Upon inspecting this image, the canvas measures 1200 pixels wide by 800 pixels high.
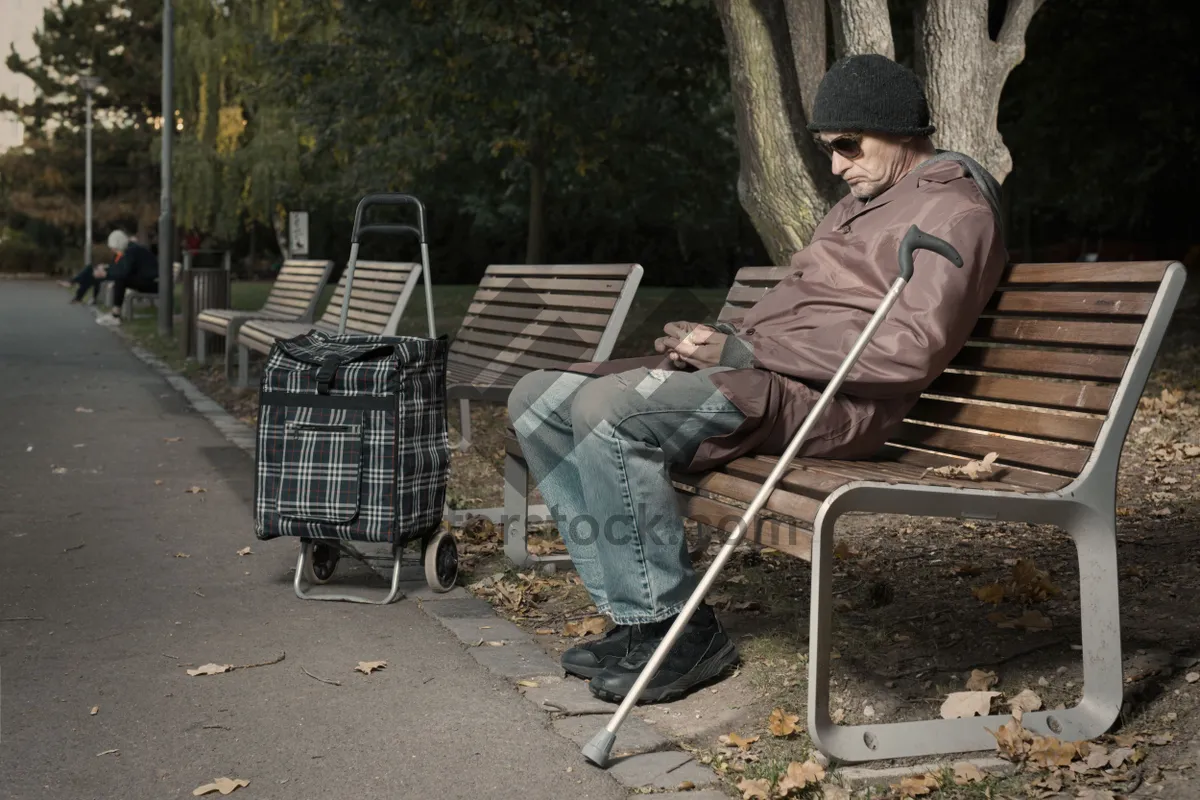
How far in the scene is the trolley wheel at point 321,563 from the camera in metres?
5.40

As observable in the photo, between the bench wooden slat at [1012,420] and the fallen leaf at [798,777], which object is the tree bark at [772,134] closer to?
the bench wooden slat at [1012,420]

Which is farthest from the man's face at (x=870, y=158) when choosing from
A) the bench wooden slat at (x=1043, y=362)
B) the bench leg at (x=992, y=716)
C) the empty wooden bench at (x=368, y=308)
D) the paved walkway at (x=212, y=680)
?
the empty wooden bench at (x=368, y=308)

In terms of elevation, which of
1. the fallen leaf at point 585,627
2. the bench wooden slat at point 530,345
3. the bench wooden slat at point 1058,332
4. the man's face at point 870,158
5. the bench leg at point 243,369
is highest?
the man's face at point 870,158

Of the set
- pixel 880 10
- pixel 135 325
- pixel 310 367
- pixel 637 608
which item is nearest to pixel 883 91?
pixel 637 608

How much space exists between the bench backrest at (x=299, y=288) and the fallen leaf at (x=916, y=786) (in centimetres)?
919

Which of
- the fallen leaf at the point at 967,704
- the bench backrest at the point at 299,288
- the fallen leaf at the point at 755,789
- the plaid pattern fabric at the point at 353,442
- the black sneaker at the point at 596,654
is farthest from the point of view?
the bench backrest at the point at 299,288

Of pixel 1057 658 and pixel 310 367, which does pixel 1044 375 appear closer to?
pixel 1057 658

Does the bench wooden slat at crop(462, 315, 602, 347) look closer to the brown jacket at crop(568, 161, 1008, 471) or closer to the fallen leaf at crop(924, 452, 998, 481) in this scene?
the brown jacket at crop(568, 161, 1008, 471)

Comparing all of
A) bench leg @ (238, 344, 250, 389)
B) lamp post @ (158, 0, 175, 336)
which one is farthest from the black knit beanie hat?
lamp post @ (158, 0, 175, 336)

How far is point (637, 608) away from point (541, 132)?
17668 mm

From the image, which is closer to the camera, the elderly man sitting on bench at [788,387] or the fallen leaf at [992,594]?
the elderly man sitting on bench at [788,387]

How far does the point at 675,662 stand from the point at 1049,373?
3.98ft

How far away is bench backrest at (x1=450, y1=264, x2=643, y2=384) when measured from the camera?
6.11 metres

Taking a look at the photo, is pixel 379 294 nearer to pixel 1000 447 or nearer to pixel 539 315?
pixel 539 315
